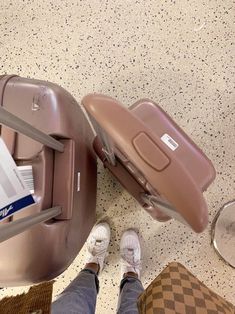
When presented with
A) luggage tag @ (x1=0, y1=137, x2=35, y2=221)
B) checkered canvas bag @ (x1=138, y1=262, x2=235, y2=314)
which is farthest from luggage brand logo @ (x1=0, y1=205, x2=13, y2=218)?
checkered canvas bag @ (x1=138, y1=262, x2=235, y2=314)

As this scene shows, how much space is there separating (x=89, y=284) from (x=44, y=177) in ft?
1.63

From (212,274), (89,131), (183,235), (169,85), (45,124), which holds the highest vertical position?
(45,124)

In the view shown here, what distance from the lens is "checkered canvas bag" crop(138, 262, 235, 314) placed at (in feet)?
2.83

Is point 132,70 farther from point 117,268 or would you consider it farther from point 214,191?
point 117,268

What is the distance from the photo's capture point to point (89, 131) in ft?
3.79

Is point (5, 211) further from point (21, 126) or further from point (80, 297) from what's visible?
point (80, 297)

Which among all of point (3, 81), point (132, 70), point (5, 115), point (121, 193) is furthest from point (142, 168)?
point (132, 70)

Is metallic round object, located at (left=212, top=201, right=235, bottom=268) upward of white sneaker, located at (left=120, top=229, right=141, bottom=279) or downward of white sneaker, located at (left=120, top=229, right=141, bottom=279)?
downward

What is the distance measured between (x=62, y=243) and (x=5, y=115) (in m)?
0.46

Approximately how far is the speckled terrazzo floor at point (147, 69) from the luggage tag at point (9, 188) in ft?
2.55

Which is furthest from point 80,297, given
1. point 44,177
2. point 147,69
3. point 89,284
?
point 147,69

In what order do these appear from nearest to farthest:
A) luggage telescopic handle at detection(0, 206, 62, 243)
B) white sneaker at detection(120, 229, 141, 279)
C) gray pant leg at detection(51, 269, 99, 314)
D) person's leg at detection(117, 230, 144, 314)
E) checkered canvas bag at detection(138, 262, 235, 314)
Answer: luggage telescopic handle at detection(0, 206, 62, 243), checkered canvas bag at detection(138, 262, 235, 314), gray pant leg at detection(51, 269, 99, 314), person's leg at detection(117, 230, 144, 314), white sneaker at detection(120, 229, 141, 279)

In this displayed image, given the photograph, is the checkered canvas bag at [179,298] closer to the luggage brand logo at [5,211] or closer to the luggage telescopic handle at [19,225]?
the luggage telescopic handle at [19,225]

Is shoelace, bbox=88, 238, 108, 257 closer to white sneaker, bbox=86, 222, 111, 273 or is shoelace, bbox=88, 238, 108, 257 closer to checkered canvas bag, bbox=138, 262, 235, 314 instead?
white sneaker, bbox=86, 222, 111, 273
